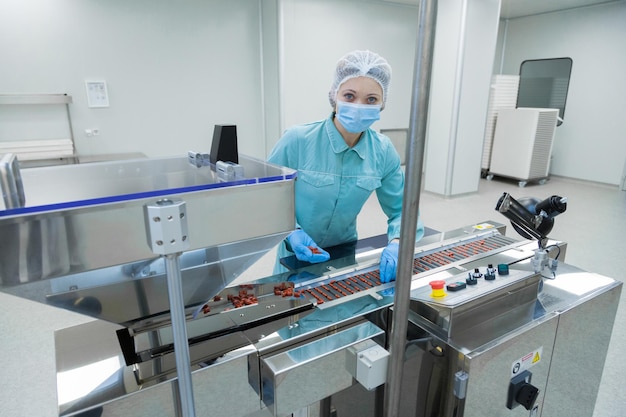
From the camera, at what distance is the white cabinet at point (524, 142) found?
183 inches

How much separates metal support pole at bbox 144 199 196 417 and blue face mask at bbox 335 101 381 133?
887 millimetres

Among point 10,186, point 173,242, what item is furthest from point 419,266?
point 10,186

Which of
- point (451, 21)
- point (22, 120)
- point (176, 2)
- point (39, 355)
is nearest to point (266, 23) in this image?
point (176, 2)

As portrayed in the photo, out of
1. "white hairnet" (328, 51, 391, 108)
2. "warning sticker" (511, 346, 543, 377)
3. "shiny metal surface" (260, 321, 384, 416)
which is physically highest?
"white hairnet" (328, 51, 391, 108)

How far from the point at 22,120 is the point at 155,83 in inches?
42.8

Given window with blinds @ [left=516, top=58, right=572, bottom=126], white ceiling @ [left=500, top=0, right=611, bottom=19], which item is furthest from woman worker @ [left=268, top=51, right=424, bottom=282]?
window with blinds @ [left=516, top=58, right=572, bottom=126]

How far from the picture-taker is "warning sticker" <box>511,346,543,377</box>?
903 millimetres

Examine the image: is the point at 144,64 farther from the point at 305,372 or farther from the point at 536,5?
the point at 536,5

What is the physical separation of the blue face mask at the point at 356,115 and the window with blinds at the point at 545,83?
188 inches

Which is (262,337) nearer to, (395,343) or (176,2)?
(395,343)

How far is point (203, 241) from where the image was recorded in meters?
0.52

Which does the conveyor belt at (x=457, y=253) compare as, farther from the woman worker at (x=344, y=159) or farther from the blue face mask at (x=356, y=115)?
the blue face mask at (x=356, y=115)

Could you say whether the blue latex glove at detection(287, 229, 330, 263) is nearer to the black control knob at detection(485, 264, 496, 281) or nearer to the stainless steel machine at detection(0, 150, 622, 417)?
the stainless steel machine at detection(0, 150, 622, 417)

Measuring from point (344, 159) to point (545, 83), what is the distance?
5.45 meters
